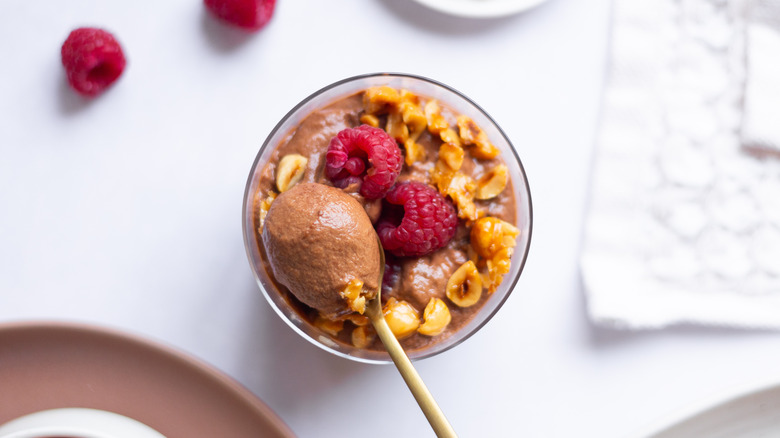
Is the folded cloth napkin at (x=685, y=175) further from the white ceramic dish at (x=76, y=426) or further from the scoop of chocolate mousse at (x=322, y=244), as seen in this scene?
the white ceramic dish at (x=76, y=426)

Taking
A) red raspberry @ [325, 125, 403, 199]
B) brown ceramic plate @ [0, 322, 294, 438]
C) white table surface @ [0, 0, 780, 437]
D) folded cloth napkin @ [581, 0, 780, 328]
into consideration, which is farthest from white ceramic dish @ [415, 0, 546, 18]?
brown ceramic plate @ [0, 322, 294, 438]

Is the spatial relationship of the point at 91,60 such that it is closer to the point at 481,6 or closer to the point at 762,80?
the point at 481,6

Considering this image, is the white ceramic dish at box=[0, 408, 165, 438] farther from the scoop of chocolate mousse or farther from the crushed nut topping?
the crushed nut topping

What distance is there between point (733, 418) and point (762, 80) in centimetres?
85

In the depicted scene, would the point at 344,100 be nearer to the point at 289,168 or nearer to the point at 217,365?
the point at 289,168

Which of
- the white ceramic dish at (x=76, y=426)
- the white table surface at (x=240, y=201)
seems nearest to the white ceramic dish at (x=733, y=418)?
the white table surface at (x=240, y=201)

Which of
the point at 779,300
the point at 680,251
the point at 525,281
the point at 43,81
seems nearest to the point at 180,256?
the point at 43,81

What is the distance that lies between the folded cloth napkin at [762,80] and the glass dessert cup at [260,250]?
65cm

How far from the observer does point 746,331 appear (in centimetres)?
170

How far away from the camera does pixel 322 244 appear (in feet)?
4.10

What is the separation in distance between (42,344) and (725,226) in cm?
168

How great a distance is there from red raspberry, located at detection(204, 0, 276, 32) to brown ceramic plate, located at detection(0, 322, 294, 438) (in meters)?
0.79

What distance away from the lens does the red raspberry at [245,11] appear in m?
1.59

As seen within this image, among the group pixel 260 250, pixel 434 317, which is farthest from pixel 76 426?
pixel 434 317
